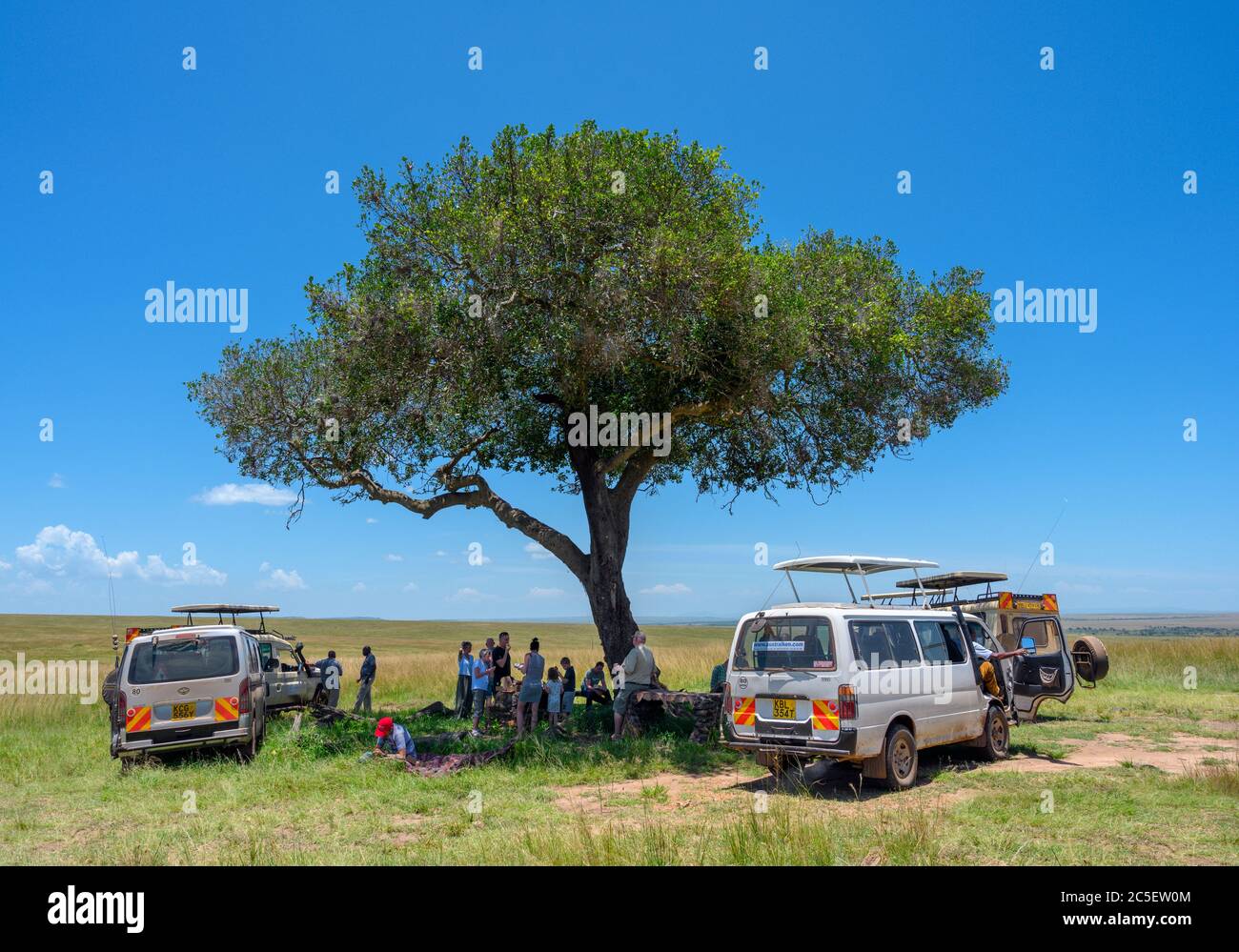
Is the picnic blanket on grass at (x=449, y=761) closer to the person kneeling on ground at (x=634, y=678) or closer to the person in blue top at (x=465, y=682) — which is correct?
the person kneeling on ground at (x=634, y=678)

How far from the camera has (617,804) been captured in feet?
35.3

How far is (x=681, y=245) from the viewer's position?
16484 millimetres

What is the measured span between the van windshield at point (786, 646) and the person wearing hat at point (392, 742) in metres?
5.49

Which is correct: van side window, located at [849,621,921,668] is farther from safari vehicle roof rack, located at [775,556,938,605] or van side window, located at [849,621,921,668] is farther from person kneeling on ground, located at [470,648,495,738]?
person kneeling on ground, located at [470,648,495,738]

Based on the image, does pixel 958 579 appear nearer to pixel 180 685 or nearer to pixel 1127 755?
pixel 1127 755

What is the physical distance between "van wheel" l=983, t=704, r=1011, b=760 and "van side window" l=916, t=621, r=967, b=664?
45.1 inches

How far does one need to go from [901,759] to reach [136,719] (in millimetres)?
11344

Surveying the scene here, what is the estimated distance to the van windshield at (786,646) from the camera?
11180 millimetres

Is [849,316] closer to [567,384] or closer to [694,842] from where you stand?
[567,384]

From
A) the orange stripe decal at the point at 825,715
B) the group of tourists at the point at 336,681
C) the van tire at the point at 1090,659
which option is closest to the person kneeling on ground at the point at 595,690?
the group of tourists at the point at 336,681
